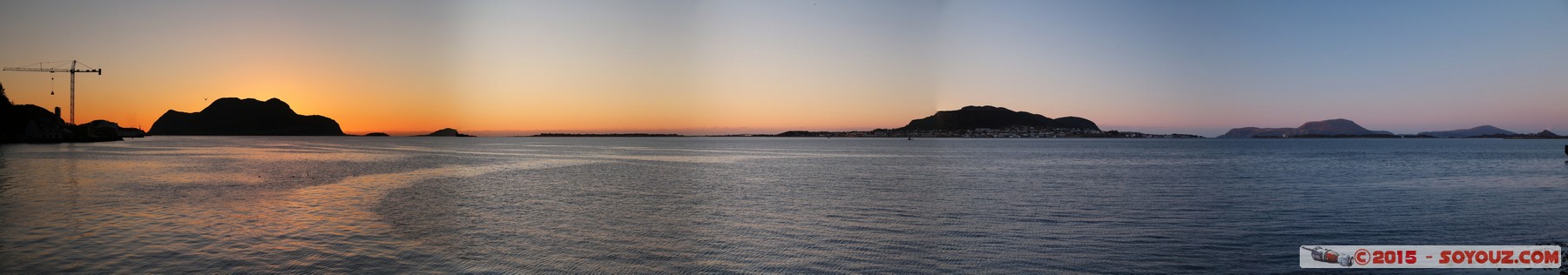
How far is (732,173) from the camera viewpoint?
44594 mm

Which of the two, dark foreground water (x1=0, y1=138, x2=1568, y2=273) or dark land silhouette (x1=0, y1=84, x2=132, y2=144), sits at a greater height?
dark land silhouette (x1=0, y1=84, x2=132, y2=144)

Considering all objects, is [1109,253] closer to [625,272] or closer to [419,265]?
[625,272]

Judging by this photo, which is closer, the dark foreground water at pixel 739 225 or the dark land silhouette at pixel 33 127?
the dark foreground water at pixel 739 225

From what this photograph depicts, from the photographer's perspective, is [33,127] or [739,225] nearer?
[739,225]

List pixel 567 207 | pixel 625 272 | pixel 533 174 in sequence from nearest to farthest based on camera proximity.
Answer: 1. pixel 625 272
2. pixel 567 207
3. pixel 533 174

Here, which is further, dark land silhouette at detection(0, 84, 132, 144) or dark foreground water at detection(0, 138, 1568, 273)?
dark land silhouette at detection(0, 84, 132, 144)

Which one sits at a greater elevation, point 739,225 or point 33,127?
point 33,127

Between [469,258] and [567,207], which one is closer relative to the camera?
[469,258]

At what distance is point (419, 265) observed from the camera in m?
12.4

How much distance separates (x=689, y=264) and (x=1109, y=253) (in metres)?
6.96

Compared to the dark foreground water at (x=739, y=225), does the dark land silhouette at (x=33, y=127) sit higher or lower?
higher

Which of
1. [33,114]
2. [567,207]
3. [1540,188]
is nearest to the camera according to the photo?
[567,207]

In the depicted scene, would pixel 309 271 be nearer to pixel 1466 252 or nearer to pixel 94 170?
pixel 1466 252

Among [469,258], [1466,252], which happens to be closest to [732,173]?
[469,258]
